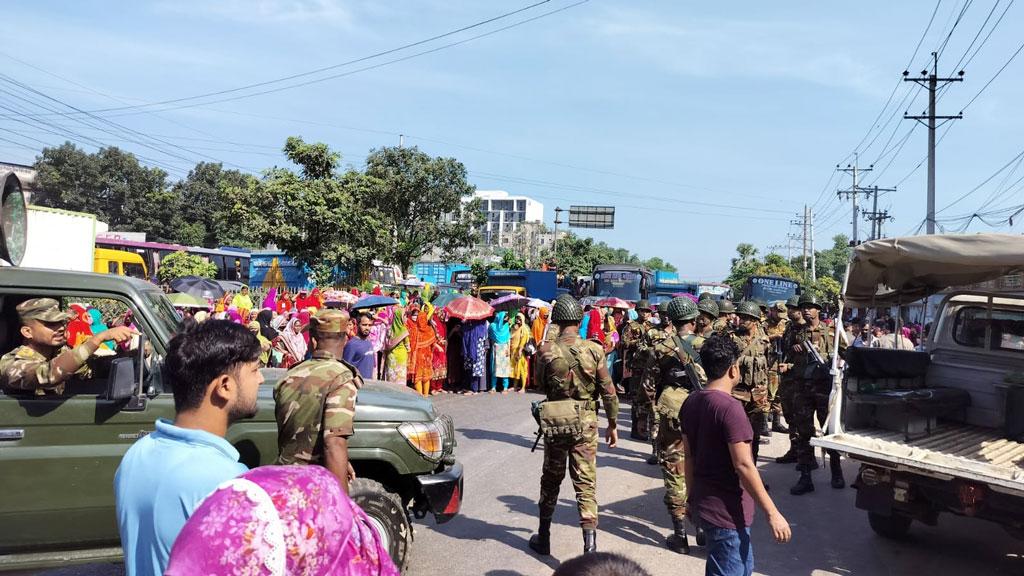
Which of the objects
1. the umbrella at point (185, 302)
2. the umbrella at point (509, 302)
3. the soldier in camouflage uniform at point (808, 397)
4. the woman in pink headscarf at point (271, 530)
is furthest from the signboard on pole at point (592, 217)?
the woman in pink headscarf at point (271, 530)

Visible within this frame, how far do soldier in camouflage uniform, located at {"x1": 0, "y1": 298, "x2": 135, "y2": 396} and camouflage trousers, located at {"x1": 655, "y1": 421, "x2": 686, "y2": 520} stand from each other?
169 inches

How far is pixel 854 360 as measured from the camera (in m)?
6.48

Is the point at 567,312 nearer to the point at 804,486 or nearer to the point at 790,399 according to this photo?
the point at 804,486

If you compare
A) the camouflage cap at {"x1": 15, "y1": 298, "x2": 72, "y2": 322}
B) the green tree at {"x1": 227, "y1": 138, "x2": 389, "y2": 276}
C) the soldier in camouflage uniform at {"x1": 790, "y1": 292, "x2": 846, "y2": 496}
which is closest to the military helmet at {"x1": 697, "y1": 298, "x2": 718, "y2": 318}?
the soldier in camouflage uniform at {"x1": 790, "y1": 292, "x2": 846, "y2": 496}

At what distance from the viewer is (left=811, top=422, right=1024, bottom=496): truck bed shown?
15.4 ft

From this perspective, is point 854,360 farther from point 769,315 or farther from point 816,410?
point 769,315

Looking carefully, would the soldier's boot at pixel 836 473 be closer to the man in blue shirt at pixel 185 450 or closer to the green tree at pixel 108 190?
the man in blue shirt at pixel 185 450

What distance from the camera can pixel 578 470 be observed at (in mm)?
5289

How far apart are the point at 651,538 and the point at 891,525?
2068 mm

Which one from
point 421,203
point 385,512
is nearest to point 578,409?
point 385,512

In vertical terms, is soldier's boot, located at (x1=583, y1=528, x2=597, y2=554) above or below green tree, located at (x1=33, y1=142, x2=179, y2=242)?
below

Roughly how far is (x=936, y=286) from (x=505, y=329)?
336 inches

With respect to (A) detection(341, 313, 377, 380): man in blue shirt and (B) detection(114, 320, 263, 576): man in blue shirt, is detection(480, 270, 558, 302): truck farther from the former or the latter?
(B) detection(114, 320, 263, 576): man in blue shirt

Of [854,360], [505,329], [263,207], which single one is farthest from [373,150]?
[854,360]
